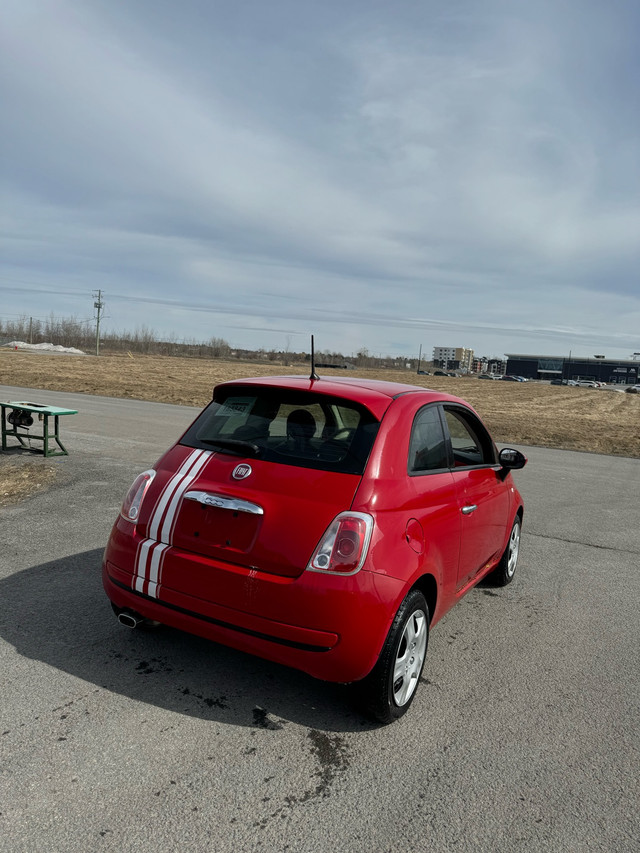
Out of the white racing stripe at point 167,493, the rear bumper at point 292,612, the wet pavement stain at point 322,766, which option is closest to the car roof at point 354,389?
the white racing stripe at point 167,493

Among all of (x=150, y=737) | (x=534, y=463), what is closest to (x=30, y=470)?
(x=150, y=737)

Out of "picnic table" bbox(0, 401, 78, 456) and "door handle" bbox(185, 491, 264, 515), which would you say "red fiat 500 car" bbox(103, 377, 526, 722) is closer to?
"door handle" bbox(185, 491, 264, 515)

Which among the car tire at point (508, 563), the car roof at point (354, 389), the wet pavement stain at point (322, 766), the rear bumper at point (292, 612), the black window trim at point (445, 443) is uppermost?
the car roof at point (354, 389)

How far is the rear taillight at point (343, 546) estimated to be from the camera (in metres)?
2.94

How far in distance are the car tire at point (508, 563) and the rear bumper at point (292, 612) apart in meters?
2.41

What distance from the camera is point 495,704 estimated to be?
11.2ft

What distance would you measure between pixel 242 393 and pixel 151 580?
1163 mm

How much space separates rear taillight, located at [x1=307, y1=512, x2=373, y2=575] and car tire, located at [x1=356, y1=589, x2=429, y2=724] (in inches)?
14.9

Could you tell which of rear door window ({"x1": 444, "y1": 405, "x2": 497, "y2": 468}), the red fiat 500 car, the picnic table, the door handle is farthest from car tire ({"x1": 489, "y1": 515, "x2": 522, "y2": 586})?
the picnic table

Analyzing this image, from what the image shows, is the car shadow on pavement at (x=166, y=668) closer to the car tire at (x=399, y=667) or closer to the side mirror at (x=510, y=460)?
the car tire at (x=399, y=667)

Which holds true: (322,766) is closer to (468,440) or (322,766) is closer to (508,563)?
(468,440)

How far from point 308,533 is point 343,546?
18cm

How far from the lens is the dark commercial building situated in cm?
16338

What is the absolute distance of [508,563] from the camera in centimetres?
530
